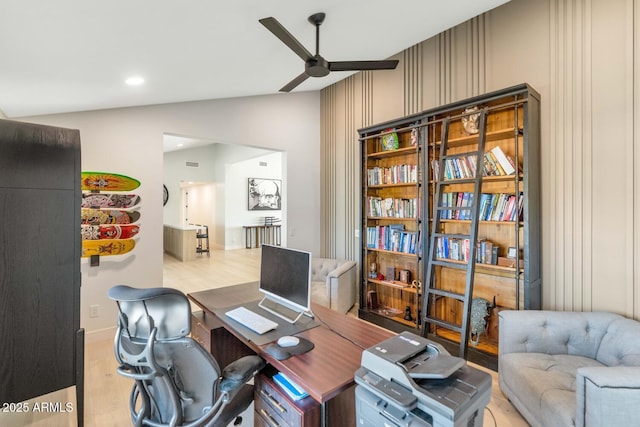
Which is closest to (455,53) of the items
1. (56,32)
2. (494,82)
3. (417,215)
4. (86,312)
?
(494,82)

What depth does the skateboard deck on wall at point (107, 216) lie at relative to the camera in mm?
3049

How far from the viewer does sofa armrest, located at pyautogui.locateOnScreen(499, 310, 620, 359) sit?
212 centimetres

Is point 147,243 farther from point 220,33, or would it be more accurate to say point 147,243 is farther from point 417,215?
point 417,215

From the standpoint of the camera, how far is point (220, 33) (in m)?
2.16

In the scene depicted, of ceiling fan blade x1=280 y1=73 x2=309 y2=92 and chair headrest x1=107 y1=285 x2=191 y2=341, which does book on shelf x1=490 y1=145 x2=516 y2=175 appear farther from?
chair headrest x1=107 y1=285 x2=191 y2=341

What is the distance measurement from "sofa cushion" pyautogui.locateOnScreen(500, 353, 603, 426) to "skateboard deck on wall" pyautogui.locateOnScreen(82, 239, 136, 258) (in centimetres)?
367

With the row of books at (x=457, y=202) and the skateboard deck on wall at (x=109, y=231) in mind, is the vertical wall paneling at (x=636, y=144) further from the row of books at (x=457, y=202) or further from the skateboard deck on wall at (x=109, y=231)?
the skateboard deck on wall at (x=109, y=231)

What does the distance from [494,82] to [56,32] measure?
3430mm

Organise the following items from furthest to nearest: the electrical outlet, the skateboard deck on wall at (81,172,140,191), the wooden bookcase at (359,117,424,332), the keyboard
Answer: the wooden bookcase at (359,117,424,332) → the electrical outlet → the skateboard deck on wall at (81,172,140,191) → the keyboard

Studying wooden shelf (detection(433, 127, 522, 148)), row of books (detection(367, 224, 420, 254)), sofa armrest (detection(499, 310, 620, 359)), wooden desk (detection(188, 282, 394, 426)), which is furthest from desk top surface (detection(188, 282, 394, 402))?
wooden shelf (detection(433, 127, 522, 148))

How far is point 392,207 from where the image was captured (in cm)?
370

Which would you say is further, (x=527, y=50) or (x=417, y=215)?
(x=417, y=215)

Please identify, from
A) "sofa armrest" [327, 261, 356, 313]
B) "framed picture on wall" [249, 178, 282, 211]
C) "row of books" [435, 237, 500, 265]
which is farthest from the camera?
"framed picture on wall" [249, 178, 282, 211]

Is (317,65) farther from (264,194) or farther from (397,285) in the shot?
(264,194)
